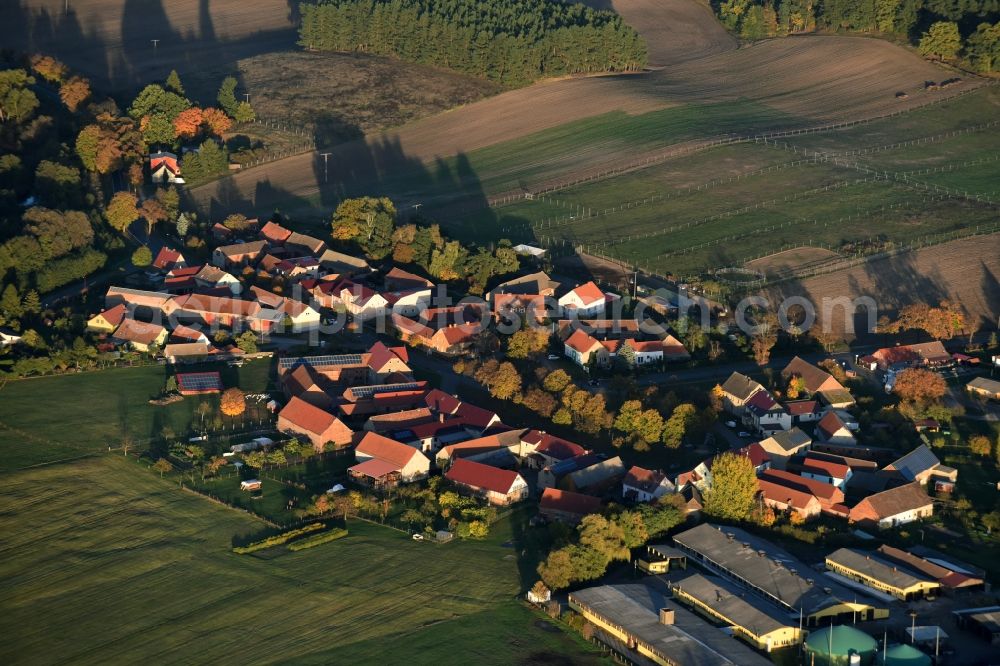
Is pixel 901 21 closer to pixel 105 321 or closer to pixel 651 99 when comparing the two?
pixel 651 99

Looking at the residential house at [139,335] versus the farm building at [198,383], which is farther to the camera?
the residential house at [139,335]

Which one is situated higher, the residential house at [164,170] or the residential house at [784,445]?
the residential house at [164,170]

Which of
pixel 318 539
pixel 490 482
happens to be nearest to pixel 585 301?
pixel 490 482

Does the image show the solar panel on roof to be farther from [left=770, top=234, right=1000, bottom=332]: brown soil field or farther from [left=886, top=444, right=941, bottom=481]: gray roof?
[left=770, top=234, right=1000, bottom=332]: brown soil field

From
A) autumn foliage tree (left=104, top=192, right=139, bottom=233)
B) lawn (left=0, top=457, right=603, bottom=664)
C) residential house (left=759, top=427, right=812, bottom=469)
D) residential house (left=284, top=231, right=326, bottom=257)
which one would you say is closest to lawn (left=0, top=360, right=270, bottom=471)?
lawn (left=0, top=457, right=603, bottom=664)

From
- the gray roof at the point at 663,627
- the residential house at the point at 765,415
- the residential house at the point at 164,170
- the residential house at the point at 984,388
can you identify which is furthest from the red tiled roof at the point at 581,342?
the residential house at the point at 164,170

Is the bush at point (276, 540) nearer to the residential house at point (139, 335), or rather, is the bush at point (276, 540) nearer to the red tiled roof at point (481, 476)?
the red tiled roof at point (481, 476)
